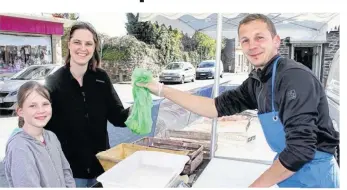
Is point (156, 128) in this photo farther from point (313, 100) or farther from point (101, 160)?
point (313, 100)

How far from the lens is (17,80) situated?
1.49 metres

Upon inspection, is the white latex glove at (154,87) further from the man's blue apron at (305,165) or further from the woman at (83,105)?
the man's blue apron at (305,165)

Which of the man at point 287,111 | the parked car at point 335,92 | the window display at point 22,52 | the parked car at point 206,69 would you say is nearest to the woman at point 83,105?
the window display at point 22,52

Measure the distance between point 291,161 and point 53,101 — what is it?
1.07 meters

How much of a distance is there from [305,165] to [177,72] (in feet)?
2.37

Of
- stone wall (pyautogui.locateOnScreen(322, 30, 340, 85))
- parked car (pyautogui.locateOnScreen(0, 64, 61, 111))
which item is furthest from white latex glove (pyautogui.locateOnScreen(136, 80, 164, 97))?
stone wall (pyautogui.locateOnScreen(322, 30, 340, 85))

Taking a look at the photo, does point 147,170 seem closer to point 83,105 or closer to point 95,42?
point 83,105

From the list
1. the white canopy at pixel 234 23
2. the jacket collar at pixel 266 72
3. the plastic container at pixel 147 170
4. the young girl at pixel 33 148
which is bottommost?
the plastic container at pixel 147 170

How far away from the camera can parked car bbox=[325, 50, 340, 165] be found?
1483mm

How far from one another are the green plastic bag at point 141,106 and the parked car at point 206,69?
24 cm

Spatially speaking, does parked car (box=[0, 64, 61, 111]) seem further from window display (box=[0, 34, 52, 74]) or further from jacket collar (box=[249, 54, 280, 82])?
jacket collar (box=[249, 54, 280, 82])

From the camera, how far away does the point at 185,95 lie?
5.38ft

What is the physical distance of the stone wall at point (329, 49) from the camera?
4.91 feet
